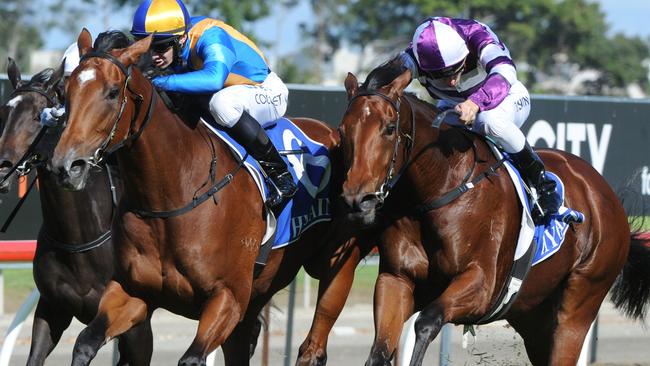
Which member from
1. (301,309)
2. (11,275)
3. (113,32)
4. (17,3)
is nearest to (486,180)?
(113,32)

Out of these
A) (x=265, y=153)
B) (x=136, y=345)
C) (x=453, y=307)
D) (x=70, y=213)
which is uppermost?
(x=265, y=153)

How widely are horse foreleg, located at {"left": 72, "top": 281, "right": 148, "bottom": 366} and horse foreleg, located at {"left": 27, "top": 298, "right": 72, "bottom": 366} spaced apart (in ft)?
2.78

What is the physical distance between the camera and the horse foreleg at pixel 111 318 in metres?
4.41

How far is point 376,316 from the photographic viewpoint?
4.88 metres

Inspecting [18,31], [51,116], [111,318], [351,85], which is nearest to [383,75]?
[351,85]

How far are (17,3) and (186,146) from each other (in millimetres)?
42082

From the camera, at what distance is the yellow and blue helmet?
4809 millimetres

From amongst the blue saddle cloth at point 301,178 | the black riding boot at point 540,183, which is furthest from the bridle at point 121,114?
the black riding boot at point 540,183

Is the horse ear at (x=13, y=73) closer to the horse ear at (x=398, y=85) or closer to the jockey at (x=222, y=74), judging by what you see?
the jockey at (x=222, y=74)

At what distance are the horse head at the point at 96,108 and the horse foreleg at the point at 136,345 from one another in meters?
1.37

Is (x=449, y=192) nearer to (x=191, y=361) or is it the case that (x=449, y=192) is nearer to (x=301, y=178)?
(x=301, y=178)

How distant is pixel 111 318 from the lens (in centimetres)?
461

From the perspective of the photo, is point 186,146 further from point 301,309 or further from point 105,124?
point 301,309

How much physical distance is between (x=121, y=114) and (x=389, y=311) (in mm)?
1468
